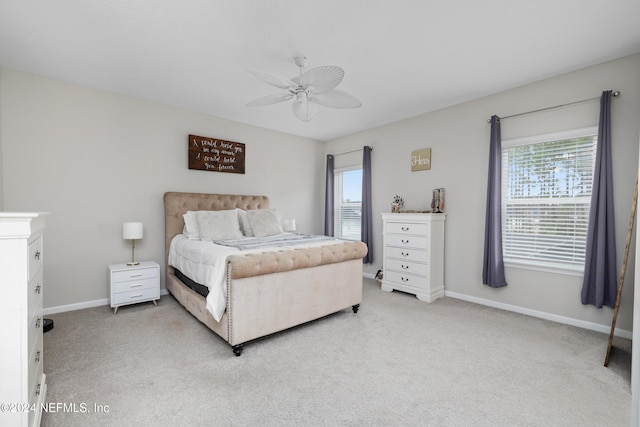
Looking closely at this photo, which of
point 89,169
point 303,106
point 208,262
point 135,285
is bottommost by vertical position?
point 135,285

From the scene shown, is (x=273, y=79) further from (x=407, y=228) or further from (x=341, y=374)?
(x=407, y=228)

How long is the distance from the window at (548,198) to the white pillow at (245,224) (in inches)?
131

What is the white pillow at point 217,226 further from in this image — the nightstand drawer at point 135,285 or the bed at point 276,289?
the nightstand drawer at point 135,285

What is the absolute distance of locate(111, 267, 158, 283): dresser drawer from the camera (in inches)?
127

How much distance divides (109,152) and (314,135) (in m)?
3.31

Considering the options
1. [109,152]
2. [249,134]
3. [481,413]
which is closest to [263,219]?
[249,134]

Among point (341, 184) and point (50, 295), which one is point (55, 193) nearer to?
point (50, 295)

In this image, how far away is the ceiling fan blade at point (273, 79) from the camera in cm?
220

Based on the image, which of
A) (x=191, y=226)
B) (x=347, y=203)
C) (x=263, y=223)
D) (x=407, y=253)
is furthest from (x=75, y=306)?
(x=347, y=203)

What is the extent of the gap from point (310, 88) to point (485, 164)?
2548 mm

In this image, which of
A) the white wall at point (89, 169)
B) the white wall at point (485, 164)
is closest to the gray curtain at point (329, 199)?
the white wall at point (485, 164)

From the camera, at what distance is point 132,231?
3.42 m

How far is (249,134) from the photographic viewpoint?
15.9 feet

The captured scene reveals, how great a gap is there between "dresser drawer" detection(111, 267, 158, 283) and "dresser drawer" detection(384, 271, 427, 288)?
3.15m
